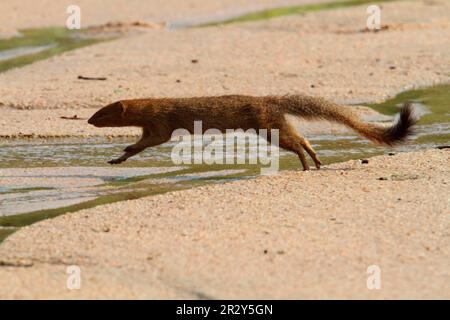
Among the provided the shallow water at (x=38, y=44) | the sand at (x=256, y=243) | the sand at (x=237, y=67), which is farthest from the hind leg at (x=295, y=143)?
the shallow water at (x=38, y=44)

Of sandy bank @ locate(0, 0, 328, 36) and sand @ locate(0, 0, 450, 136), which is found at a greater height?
sandy bank @ locate(0, 0, 328, 36)

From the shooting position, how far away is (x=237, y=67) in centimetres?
1333

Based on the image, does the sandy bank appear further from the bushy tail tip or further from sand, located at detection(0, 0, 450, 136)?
the bushy tail tip

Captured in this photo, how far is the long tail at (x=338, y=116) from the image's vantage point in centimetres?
850

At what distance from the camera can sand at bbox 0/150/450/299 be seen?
18.6ft

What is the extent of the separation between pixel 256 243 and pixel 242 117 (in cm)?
224

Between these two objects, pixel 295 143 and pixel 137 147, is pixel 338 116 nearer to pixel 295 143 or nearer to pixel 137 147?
pixel 295 143

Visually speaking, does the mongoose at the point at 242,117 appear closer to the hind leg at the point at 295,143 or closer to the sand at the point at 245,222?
the hind leg at the point at 295,143

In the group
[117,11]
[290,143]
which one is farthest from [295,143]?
[117,11]

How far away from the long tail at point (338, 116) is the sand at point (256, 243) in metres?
Answer: 0.41

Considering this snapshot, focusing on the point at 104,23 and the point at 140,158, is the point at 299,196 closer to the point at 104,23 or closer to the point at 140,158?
the point at 140,158

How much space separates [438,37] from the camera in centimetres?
1526

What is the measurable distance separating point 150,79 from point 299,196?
541cm

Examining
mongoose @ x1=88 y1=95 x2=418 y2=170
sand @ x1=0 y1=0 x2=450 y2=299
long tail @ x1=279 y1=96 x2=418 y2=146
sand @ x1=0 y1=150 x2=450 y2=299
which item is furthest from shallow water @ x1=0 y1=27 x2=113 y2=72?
sand @ x1=0 y1=150 x2=450 y2=299
